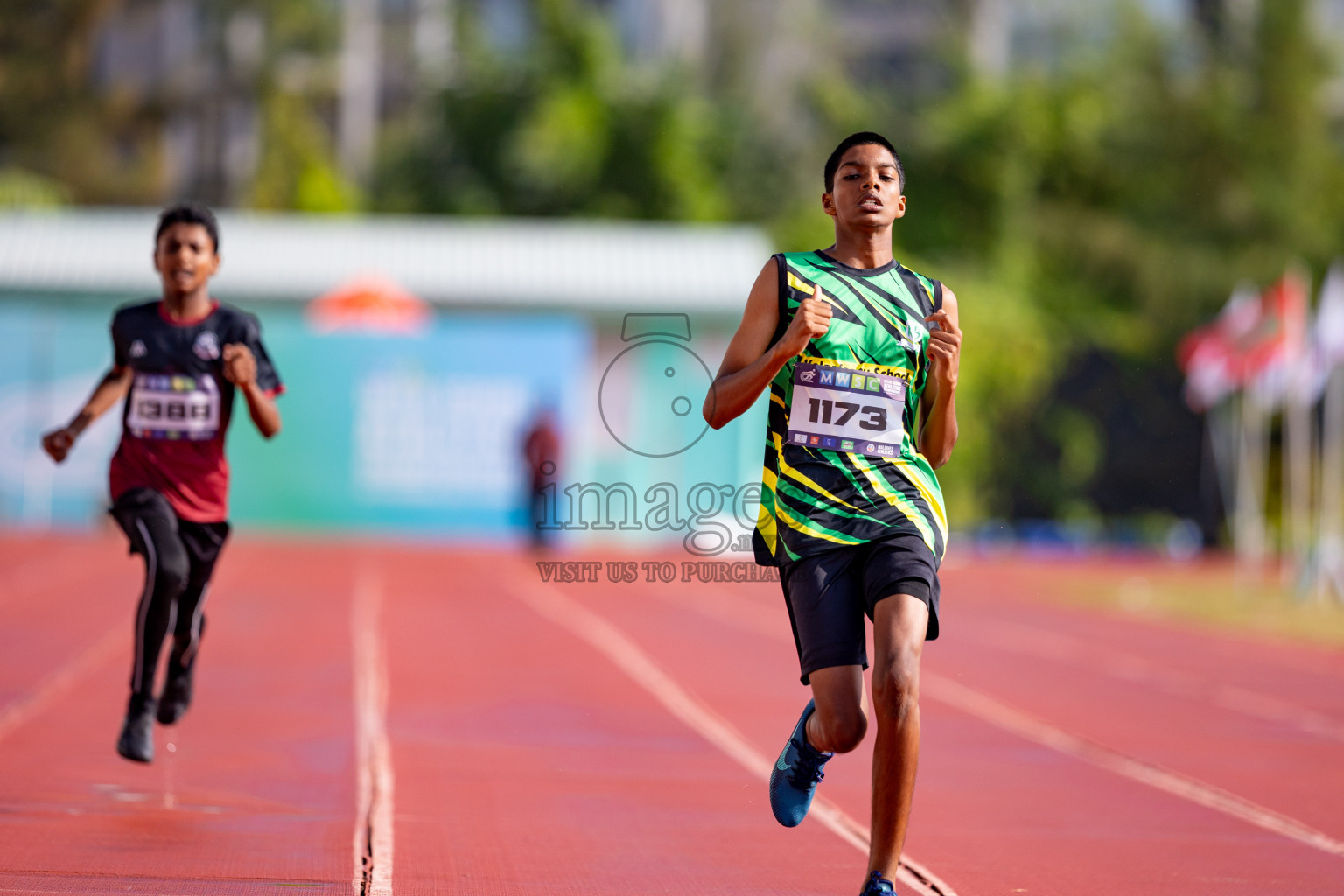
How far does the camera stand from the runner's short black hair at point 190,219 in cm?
668

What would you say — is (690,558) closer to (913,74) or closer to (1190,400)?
(1190,400)

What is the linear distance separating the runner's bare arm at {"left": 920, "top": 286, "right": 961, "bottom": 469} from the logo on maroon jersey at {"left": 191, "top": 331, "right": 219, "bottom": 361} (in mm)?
2811

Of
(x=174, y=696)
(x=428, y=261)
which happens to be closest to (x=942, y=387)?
(x=174, y=696)

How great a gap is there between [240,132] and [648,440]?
1090 inches

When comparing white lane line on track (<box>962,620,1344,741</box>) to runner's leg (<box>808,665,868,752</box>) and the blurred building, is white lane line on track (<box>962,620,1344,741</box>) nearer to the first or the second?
runner's leg (<box>808,665,868,752</box>)

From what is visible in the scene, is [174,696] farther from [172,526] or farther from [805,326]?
[805,326]

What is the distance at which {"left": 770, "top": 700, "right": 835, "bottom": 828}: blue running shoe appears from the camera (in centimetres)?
502

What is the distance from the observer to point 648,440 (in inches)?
1103

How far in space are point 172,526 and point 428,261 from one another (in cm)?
2411

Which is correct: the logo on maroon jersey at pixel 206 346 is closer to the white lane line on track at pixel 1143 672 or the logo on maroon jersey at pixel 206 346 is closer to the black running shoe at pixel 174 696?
the black running shoe at pixel 174 696

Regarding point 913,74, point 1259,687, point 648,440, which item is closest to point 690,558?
point 648,440

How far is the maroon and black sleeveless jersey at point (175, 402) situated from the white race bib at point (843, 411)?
256 cm

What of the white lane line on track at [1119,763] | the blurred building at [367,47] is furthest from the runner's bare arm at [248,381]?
the blurred building at [367,47]

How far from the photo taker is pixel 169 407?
6.68 m
